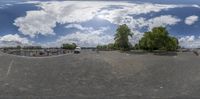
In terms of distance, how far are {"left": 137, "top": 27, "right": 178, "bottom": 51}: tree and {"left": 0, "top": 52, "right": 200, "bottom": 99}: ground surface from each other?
9.47m

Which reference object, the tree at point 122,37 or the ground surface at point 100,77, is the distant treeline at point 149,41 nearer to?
the tree at point 122,37

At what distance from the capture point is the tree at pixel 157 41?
98.3 metres

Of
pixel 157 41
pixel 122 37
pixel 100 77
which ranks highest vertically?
pixel 122 37

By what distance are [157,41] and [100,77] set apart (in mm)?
25372

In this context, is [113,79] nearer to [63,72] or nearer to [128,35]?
[63,72]

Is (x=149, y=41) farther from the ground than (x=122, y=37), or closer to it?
closer to it

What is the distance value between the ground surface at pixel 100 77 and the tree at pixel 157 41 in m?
9.47

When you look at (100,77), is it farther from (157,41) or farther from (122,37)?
(122,37)

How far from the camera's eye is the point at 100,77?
2975 inches

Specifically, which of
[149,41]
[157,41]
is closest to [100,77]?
[149,41]

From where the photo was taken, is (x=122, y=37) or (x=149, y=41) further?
(x=122, y=37)

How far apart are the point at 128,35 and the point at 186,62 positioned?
900 inches

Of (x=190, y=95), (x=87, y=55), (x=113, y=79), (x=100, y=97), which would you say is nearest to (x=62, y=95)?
(x=100, y=97)

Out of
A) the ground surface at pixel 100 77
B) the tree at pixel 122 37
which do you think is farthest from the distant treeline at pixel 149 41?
the ground surface at pixel 100 77
